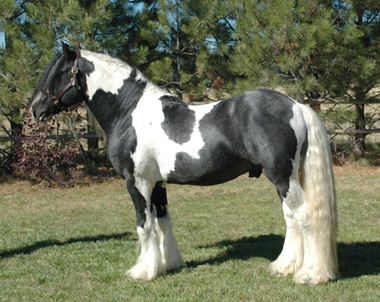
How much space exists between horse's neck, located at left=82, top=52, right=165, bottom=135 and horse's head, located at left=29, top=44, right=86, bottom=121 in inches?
4.0

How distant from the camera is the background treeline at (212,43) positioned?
345 inches

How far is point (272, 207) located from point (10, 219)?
435 centimetres

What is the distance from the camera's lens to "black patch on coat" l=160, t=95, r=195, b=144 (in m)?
3.52

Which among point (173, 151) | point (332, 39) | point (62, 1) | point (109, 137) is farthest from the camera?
point (332, 39)

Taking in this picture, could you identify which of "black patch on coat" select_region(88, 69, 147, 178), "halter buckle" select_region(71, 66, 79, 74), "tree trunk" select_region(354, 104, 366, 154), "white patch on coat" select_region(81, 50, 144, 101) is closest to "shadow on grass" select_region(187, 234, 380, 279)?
"black patch on coat" select_region(88, 69, 147, 178)

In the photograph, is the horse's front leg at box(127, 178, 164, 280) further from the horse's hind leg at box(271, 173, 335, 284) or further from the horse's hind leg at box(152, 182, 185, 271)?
the horse's hind leg at box(271, 173, 335, 284)

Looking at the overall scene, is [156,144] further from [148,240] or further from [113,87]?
[148,240]

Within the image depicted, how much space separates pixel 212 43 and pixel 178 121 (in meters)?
8.31

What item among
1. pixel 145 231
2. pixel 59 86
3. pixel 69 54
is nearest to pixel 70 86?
pixel 59 86

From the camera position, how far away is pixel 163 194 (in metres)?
4.03

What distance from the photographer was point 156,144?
3578 mm

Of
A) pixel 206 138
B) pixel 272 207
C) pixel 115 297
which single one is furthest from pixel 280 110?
pixel 272 207

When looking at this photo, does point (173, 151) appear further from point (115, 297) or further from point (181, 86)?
point (181, 86)

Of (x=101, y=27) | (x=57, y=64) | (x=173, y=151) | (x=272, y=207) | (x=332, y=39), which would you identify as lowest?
(x=272, y=207)
